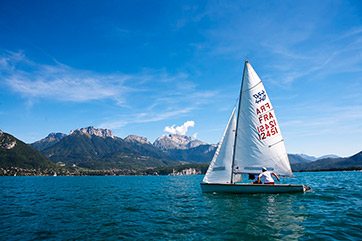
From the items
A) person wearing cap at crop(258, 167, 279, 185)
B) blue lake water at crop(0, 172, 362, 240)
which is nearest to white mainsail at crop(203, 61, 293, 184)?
person wearing cap at crop(258, 167, 279, 185)

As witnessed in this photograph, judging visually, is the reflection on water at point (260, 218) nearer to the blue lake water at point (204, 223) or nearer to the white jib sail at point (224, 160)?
the blue lake water at point (204, 223)

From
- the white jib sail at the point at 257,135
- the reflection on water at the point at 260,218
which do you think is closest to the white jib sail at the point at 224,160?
the white jib sail at the point at 257,135

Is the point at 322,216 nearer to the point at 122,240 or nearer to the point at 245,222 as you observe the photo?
the point at 245,222

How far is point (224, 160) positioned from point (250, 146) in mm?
3944

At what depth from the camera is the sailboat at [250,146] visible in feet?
88.1

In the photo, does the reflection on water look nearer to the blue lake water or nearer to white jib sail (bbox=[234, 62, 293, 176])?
the blue lake water

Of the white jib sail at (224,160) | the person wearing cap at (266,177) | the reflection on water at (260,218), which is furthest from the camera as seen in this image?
the white jib sail at (224,160)

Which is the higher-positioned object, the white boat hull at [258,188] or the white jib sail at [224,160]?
the white jib sail at [224,160]

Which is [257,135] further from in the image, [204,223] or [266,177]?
[204,223]

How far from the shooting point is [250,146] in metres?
27.6

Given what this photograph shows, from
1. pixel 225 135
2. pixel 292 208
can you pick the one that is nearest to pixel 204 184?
pixel 225 135

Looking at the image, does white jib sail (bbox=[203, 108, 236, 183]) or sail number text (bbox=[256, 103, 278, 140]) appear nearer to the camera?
sail number text (bbox=[256, 103, 278, 140])

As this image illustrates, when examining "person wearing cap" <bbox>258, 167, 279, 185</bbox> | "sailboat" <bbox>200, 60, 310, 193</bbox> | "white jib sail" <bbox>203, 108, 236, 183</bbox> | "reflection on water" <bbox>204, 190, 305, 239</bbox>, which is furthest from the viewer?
"white jib sail" <bbox>203, 108, 236, 183</bbox>

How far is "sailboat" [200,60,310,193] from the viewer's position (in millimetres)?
26859
